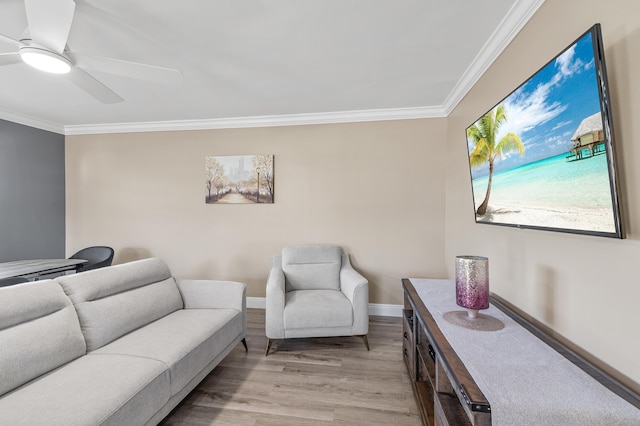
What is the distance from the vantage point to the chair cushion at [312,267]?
298cm

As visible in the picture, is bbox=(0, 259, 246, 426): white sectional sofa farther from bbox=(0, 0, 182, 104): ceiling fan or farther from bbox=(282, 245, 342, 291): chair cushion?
bbox=(0, 0, 182, 104): ceiling fan

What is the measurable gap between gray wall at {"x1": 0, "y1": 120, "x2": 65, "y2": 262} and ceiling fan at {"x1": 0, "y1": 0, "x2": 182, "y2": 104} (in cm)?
243

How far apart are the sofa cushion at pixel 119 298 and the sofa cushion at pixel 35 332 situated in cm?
7

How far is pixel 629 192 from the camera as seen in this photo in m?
0.99

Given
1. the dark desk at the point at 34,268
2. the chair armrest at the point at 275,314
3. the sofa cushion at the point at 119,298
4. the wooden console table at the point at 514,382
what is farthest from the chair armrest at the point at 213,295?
the wooden console table at the point at 514,382

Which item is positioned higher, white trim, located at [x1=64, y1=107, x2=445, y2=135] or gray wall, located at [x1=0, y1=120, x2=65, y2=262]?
white trim, located at [x1=64, y1=107, x2=445, y2=135]

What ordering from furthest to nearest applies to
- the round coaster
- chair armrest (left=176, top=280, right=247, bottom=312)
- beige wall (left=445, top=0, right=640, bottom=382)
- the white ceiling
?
chair armrest (left=176, top=280, right=247, bottom=312), the white ceiling, the round coaster, beige wall (left=445, top=0, right=640, bottom=382)

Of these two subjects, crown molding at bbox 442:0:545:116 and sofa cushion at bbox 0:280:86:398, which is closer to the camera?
sofa cushion at bbox 0:280:86:398

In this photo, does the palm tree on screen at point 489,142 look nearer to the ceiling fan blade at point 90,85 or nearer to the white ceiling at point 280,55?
Result: the white ceiling at point 280,55

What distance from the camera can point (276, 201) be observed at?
3.53 metres

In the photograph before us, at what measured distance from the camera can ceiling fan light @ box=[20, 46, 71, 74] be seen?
156 cm

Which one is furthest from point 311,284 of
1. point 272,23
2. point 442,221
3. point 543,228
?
point 272,23

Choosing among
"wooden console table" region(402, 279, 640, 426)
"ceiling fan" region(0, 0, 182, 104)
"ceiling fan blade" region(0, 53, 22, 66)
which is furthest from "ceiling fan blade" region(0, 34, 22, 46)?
"wooden console table" region(402, 279, 640, 426)

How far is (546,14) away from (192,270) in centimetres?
408
